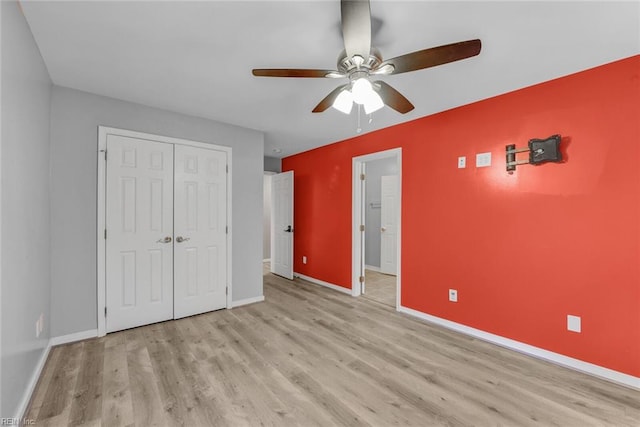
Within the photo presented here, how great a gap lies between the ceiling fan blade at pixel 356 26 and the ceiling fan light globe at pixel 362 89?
130mm

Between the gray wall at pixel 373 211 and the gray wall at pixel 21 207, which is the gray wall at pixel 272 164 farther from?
the gray wall at pixel 21 207

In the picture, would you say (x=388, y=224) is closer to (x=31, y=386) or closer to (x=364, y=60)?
(x=364, y=60)

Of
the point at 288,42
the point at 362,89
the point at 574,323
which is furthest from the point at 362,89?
the point at 574,323

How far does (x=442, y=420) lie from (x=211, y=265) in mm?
2846

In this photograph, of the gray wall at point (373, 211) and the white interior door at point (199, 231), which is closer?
the white interior door at point (199, 231)

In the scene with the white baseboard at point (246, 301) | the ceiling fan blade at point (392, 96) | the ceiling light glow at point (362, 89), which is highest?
the ceiling fan blade at point (392, 96)

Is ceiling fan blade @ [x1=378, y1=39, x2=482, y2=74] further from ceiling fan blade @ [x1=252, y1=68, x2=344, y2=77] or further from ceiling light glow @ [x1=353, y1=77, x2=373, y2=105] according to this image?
ceiling fan blade @ [x1=252, y1=68, x2=344, y2=77]

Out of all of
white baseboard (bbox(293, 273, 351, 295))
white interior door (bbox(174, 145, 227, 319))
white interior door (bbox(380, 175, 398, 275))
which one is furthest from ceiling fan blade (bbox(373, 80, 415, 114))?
white interior door (bbox(380, 175, 398, 275))

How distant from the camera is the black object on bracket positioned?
2.33 m

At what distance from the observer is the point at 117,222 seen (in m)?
2.85

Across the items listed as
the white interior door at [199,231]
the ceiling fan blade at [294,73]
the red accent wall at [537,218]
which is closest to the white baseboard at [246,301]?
the white interior door at [199,231]

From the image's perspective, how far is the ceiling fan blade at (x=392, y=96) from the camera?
185cm

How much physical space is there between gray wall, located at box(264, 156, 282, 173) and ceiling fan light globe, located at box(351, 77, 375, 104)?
4128 millimetres

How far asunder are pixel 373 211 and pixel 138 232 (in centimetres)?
440
